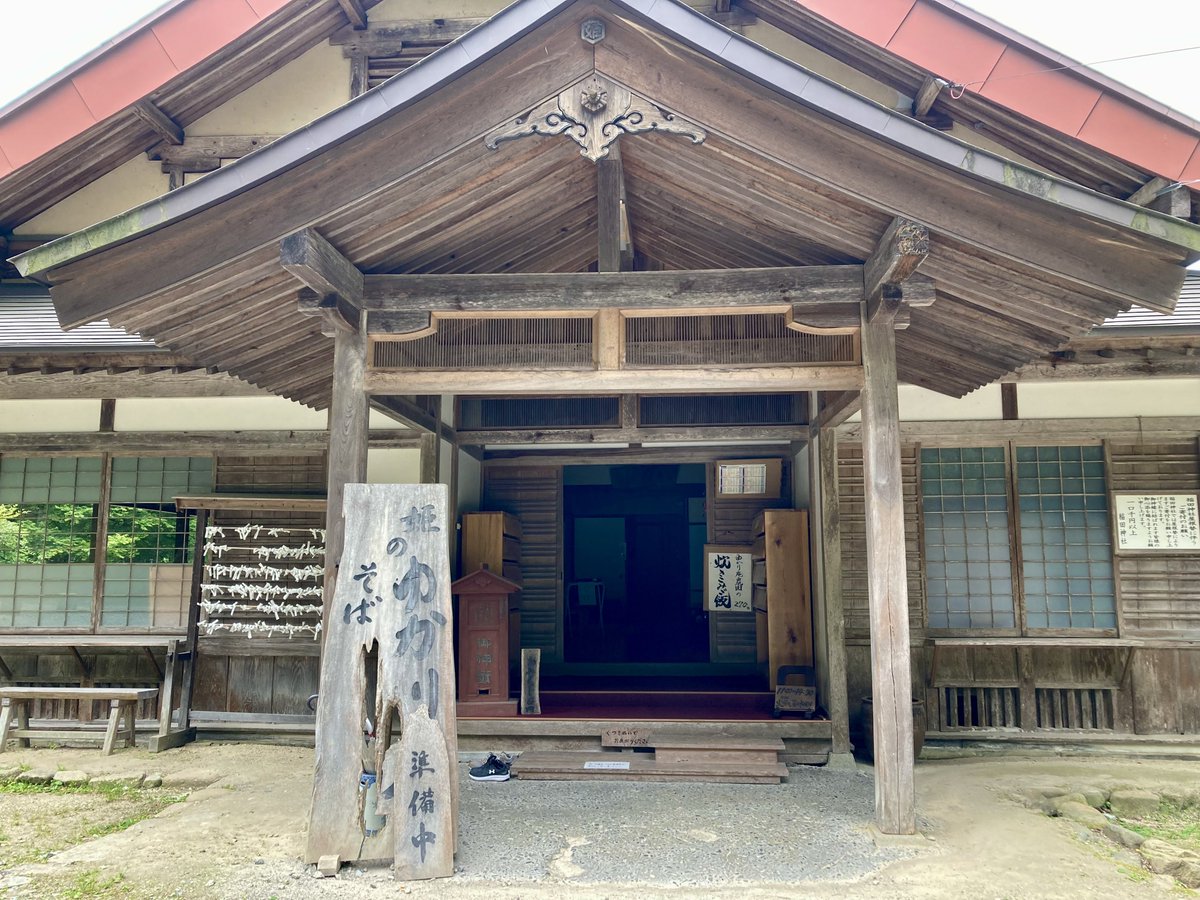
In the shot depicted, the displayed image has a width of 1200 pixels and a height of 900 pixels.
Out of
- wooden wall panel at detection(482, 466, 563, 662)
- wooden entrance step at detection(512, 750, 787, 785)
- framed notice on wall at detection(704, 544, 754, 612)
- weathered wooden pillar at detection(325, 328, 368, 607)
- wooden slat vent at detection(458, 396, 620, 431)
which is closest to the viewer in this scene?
weathered wooden pillar at detection(325, 328, 368, 607)

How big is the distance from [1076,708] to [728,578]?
321 centimetres

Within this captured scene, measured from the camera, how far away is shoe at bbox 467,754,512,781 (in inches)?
227

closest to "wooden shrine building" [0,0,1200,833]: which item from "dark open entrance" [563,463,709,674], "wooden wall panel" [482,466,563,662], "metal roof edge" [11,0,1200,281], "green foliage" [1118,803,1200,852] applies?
"metal roof edge" [11,0,1200,281]

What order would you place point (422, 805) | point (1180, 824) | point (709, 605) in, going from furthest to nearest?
point (709, 605) < point (1180, 824) < point (422, 805)

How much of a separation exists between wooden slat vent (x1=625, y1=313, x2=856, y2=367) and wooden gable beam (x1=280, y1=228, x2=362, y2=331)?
1631 millimetres

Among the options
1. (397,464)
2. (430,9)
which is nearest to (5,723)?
(397,464)

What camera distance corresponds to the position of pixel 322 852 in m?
4.05

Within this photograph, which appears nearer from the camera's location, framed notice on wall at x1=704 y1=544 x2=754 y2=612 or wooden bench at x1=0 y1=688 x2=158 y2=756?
wooden bench at x1=0 y1=688 x2=158 y2=756

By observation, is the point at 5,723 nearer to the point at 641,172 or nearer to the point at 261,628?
the point at 261,628

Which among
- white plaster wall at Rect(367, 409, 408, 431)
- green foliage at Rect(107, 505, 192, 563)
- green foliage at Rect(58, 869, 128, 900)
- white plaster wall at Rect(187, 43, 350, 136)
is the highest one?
white plaster wall at Rect(187, 43, 350, 136)

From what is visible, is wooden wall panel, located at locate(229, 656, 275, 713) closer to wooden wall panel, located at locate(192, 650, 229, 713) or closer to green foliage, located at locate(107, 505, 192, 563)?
wooden wall panel, located at locate(192, 650, 229, 713)

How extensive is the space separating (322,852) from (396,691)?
87 centimetres

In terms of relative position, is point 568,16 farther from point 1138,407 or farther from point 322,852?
point 1138,407

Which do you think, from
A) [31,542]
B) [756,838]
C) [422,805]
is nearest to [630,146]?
[422,805]
